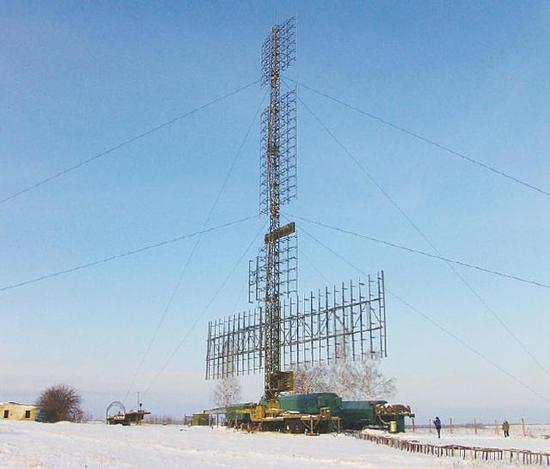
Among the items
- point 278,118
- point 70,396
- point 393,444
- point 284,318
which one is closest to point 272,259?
point 284,318

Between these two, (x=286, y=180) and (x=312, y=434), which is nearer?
(x=312, y=434)

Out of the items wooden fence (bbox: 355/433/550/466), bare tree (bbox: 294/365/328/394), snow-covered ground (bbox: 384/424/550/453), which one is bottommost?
snow-covered ground (bbox: 384/424/550/453)

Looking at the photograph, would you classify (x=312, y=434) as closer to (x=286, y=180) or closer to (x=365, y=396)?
(x=286, y=180)

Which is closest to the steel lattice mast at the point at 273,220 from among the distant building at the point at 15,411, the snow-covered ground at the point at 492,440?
the snow-covered ground at the point at 492,440

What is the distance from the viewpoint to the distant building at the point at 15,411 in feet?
274

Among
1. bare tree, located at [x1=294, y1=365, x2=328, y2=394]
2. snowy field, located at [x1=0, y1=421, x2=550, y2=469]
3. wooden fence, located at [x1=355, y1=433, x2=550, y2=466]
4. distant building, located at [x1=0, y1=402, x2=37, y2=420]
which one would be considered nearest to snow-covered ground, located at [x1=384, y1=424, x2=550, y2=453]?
wooden fence, located at [x1=355, y1=433, x2=550, y2=466]

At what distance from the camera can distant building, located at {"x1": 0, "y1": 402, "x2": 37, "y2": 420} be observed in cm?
8338

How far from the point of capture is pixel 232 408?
6328 cm

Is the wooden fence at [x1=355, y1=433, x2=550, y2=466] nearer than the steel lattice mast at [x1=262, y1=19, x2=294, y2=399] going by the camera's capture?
Yes

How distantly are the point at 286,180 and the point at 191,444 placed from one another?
31.9m

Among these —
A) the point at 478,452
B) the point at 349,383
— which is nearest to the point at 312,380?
the point at 349,383

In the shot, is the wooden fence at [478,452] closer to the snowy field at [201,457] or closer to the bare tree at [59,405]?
the snowy field at [201,457]

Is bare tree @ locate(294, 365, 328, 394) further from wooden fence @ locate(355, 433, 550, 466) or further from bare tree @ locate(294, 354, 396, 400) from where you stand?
wooden fence @ locate(355, 433, 550, 466)

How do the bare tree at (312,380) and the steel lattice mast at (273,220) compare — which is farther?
the bare tree at (312,380)
